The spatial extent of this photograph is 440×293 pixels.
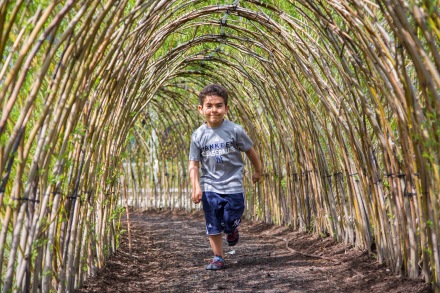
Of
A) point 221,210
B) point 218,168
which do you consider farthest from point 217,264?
point 218,168

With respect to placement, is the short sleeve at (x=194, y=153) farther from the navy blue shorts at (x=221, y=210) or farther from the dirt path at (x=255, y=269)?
the dirt path at (x=255, y=269)

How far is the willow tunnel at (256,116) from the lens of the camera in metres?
2.43

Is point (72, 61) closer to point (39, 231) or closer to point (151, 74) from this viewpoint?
point (39, 231)

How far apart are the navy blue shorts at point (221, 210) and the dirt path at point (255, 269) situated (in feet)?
1.04

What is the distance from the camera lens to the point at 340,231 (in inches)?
201

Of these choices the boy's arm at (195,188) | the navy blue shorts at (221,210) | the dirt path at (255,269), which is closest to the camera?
the dirt path at (255,269)

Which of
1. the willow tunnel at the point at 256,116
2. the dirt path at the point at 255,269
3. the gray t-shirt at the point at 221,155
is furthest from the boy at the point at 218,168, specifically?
the willow tunnel at the point at 256,116

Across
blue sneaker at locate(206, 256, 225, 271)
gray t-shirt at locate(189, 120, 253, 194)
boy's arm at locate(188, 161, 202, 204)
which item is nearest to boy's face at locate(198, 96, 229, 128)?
gray t-shirt at locate(189, 120, 253, 194)

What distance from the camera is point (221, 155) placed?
465 cm

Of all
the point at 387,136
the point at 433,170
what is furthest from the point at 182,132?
the point at 433,170

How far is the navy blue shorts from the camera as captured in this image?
4613 mm

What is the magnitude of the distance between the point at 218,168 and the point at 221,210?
1.05 feet

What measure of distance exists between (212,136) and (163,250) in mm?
1942

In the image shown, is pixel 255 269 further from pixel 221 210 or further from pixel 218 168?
pixel 218 168
